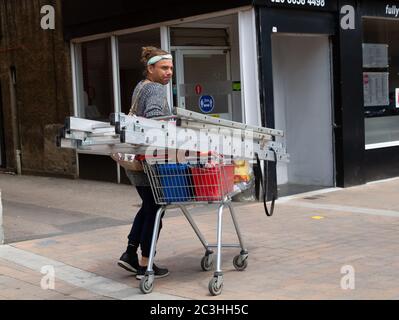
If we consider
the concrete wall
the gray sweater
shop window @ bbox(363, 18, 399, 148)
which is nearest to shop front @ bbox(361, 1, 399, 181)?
shop window @ bbox(363, 18, 399, 148)

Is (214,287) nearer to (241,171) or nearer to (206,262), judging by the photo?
(206,262)

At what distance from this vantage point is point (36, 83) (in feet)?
43.2

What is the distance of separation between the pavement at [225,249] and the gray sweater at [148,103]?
95 cm

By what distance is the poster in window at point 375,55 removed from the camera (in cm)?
1066

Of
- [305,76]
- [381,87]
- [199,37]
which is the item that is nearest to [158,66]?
[199,37]

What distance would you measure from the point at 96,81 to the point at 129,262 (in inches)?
281

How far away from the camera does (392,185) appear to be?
33.9ft

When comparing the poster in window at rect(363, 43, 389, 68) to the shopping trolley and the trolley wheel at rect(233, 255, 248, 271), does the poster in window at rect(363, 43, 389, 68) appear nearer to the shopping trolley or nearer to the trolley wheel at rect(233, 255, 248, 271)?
the trolley wheel at rect(233, 255, 248, 271)

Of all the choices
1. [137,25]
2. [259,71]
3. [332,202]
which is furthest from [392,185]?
[137,25]

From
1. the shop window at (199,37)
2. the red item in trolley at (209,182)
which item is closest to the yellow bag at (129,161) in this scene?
the red item in trolley at (209,182)

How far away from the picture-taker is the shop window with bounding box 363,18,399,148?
10.7 meters

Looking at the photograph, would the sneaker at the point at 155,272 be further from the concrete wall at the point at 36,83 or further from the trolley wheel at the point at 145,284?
the concrete wall at the point at 36,83

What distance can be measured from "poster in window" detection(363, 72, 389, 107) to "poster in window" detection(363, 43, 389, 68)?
6.2 inches

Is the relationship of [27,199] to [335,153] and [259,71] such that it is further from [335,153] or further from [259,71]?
[335,153]
